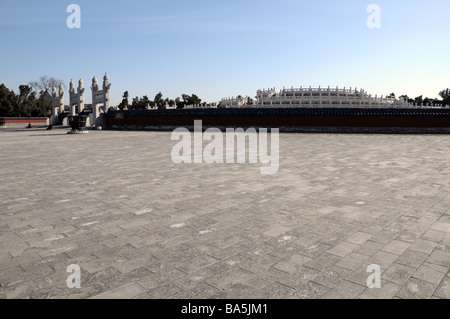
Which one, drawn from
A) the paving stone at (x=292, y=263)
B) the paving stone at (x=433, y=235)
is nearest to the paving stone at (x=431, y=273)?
the paving stone at (x=433, y=235)

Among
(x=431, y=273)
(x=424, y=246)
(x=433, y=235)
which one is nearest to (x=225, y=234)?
(x=431, y=273)

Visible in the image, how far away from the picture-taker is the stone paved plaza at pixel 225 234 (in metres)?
3.01

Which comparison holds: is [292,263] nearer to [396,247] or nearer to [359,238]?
[359,238]

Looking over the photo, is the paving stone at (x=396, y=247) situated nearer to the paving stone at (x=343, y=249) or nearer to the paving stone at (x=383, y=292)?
the paving stone at (x=343, y=249)

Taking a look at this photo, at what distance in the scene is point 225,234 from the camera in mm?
4273

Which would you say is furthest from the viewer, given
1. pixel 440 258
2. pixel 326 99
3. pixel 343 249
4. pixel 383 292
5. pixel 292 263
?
pixel 326 99

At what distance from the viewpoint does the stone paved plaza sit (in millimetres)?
3010

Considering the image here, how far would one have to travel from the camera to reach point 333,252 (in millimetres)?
3705
